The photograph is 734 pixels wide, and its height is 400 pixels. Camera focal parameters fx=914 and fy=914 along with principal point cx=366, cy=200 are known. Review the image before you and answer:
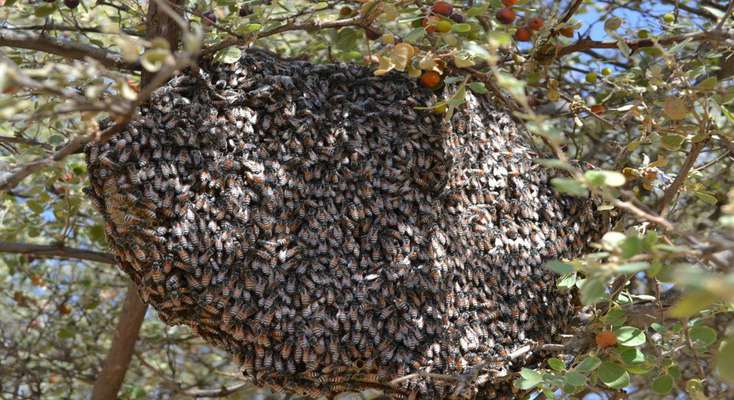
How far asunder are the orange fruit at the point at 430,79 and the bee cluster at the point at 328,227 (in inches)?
1.5

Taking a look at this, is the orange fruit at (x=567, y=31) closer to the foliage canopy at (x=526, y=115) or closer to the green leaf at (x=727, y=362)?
the foliage canopy at (x=526, y=115)

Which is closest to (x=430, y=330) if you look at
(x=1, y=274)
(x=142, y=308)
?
(x=142, y=308)

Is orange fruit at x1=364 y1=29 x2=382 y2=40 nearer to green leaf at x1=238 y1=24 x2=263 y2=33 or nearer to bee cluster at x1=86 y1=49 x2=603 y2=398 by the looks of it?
bee cluster at x1=86 y1=49 x2=603 y2=398

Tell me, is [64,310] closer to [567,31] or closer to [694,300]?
[567,31]

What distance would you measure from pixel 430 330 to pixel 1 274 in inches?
133

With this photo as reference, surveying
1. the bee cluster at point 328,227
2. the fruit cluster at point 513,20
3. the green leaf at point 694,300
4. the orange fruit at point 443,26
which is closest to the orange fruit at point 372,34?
the bee cluster at point 328,227

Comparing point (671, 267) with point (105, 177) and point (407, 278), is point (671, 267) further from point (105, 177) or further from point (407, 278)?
point (105, 177)

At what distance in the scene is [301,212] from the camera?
287 centimetres

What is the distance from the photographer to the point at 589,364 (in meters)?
2.76

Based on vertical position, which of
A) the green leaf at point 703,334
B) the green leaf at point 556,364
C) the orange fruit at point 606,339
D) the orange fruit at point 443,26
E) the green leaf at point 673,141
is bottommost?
the green leaf at point 556,364

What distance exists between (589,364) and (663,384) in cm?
30

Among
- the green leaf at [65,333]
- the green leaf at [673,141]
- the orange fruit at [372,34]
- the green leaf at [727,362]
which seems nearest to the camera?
the green leaf at [727,362]

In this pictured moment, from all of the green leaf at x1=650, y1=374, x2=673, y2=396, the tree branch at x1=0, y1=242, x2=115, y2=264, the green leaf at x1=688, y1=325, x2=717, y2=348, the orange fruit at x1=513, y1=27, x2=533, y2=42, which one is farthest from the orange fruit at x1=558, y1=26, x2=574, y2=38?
the tree branch at x1=0, y1=242, x2=115, y2=264

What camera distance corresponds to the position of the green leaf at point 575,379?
2680 millimetres
